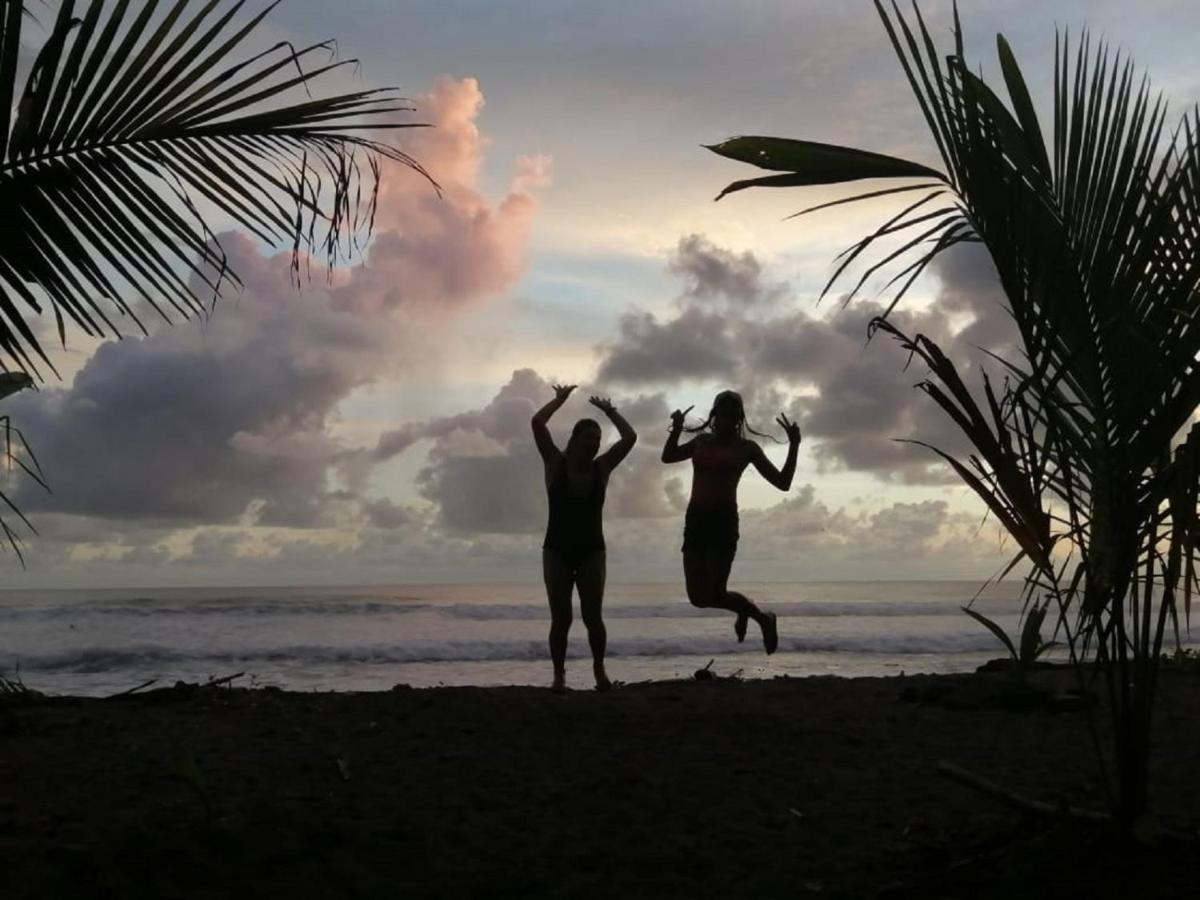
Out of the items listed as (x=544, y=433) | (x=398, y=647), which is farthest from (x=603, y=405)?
(x=398, y=647)

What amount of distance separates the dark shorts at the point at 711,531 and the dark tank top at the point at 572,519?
706 mm

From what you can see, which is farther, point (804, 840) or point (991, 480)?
point (804, 840)

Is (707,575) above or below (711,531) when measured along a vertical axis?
below

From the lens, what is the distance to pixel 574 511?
7.13 metres

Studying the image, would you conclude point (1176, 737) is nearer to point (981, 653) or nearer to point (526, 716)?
point (526, 716)

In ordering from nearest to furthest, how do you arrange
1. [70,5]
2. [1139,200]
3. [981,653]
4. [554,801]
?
[70,5] < [1139,200] < [554,801] < [981,653]

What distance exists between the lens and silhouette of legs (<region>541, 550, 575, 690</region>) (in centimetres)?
715

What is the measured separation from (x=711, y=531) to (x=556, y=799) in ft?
11.7

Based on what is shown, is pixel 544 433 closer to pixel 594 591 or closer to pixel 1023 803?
pixel 594 591

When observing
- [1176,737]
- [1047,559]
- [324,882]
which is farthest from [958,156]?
[1176,737]

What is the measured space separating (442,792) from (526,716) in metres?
1.44

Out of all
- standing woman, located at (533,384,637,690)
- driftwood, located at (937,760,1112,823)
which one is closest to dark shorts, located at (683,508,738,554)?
standing woman, located at (533,384,637,690)

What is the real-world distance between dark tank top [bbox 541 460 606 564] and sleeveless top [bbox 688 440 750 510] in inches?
28.0

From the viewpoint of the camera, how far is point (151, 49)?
2918 mm
